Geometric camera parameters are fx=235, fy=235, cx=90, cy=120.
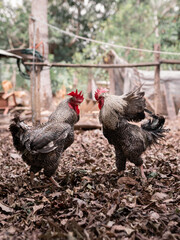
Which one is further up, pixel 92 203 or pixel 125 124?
pixel 125 124

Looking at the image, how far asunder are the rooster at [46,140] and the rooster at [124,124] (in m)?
0.57

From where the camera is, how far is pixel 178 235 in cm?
208

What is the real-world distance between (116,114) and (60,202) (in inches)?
57.4

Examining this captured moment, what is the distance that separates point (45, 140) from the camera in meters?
3.33

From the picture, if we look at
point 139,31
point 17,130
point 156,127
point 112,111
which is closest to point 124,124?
point 112,111

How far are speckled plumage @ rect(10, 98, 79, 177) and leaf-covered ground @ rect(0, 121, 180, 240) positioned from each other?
37 cm

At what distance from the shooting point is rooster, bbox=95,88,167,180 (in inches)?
137

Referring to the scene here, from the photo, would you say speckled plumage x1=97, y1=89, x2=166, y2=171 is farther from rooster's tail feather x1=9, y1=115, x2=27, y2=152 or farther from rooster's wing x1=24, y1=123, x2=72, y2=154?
rooster's tail feather x1=9, y1=115, x2=27, y2=152

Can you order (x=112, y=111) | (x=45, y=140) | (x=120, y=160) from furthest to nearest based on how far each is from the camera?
(x=120, y=160)
(x=112, y=111)
(x=45, y=140)

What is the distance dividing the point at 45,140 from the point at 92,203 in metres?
1.10

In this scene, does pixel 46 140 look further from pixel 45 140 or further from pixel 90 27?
pixel 90 27

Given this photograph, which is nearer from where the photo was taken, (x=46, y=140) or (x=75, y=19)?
(x=46, y=140)

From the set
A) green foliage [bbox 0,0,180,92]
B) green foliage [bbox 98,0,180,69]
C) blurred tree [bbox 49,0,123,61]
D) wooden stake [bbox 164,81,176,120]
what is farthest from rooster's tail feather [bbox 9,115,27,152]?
blurred tree [bbox 49,0,123,61]

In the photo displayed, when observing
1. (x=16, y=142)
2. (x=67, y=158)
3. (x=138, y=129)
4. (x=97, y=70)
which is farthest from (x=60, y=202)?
(x=97, y=70)
